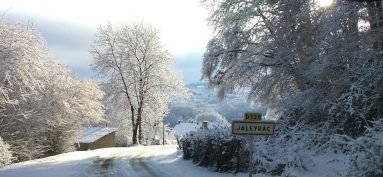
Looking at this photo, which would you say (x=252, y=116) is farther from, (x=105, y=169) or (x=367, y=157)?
(x=105, y=169)

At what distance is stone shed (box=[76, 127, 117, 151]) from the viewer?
45.9 m

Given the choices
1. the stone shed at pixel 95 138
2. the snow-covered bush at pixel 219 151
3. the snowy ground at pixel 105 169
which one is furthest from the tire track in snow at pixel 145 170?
the stone shed at pixel 95 138

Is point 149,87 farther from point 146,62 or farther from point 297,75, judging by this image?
point 297,75

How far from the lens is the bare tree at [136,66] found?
48.6 metres

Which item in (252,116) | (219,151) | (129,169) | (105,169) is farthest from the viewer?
(129,169)

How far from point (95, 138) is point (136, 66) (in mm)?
8507

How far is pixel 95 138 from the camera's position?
155 ft

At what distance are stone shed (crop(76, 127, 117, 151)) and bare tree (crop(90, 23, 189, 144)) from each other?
149 inches

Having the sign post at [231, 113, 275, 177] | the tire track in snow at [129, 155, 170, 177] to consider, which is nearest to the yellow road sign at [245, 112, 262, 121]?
the sign post at [231, 113, 275, 177]

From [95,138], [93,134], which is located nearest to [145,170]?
[95,138]

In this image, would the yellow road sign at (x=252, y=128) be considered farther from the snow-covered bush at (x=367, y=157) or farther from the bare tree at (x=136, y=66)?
the bare tree at (x=136, y=66)

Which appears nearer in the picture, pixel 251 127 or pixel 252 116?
pixel 251 127

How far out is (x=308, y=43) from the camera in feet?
63.8

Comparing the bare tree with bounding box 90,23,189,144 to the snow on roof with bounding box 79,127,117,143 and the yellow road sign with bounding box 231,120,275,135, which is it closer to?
the snow on roof with bounding box 79,127,117,143
